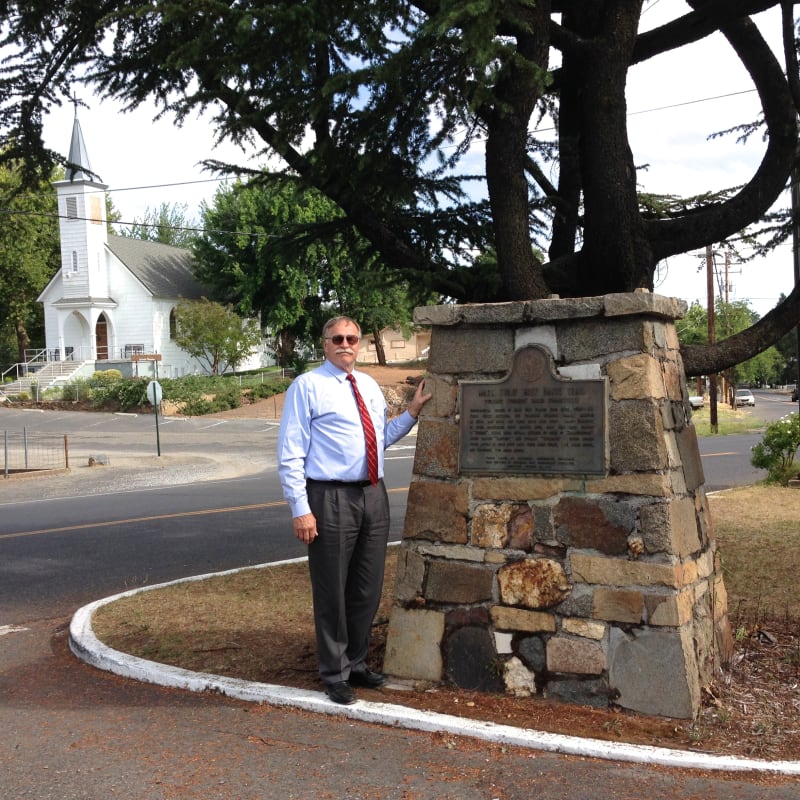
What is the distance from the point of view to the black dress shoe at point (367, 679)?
199 inches

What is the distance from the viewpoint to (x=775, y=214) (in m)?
7.63

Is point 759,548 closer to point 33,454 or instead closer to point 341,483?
point 341,483

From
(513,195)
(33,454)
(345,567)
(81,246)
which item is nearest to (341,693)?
(345,567)

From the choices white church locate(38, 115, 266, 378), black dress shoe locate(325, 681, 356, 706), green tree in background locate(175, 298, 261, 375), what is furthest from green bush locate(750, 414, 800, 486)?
white church locate(38, 115, 266, 378)

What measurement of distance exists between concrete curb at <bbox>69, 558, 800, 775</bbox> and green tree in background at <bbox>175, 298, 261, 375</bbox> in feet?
131

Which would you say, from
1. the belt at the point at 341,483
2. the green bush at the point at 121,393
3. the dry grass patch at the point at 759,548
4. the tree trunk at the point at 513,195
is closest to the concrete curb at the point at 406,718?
the belt at the point at 341,483

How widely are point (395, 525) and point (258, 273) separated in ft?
120

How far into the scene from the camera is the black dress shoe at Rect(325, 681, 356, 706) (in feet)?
15.6

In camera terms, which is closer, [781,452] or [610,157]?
[610,157]

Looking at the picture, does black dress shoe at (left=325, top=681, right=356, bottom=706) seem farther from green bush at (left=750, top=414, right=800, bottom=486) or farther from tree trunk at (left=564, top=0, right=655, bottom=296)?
green bush at (left=750, top=414, right=800, bottom=486)

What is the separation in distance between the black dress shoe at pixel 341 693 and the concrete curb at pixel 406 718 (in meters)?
0.04

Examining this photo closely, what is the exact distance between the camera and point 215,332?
45.3 metres

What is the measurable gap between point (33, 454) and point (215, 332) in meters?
20.3

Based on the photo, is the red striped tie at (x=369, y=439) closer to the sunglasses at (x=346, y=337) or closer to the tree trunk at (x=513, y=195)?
the sunglasses at (x=346, y=337)
